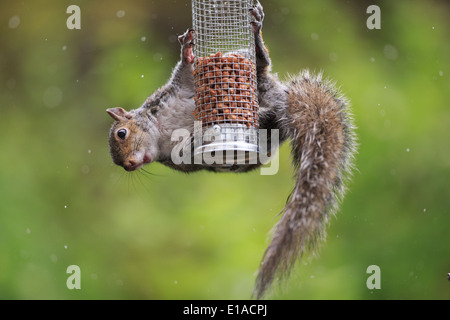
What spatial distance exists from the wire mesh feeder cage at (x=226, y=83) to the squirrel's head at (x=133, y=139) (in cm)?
40

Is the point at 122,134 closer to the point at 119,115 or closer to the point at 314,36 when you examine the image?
the point at 119,115

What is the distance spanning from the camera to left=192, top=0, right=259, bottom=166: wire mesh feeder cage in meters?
3.74

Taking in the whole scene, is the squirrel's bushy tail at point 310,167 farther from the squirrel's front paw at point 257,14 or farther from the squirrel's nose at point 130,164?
the squirrel's nose at point 130,164

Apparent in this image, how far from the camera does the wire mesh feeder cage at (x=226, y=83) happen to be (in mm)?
3738

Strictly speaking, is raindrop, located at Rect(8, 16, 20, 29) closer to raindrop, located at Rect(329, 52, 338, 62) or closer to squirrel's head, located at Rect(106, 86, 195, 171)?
squirrel's head, located at Rect(106, 86, 195, 171)

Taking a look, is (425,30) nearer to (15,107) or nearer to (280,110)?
(280,110)

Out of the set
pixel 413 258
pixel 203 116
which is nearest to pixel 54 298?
pixel 203 116

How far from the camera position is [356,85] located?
598 centimetres

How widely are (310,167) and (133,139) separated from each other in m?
1.21

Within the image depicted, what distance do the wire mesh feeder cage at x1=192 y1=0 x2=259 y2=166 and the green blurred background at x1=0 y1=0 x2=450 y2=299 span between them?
1791mm

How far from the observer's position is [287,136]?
401 cm

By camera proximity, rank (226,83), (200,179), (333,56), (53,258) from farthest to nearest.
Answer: (333,56)
(200,179)
(53,258)
(226,83)

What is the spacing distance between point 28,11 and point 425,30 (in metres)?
3.85

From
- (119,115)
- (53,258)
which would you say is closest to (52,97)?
(53,258)
